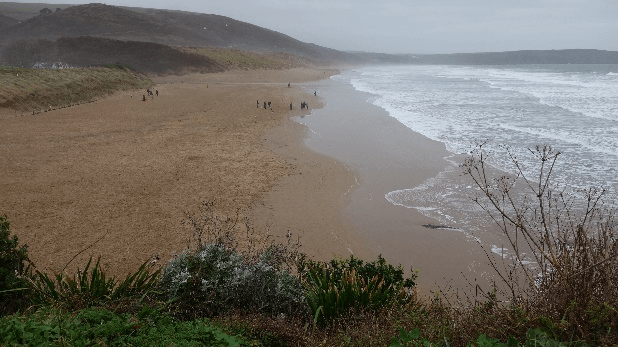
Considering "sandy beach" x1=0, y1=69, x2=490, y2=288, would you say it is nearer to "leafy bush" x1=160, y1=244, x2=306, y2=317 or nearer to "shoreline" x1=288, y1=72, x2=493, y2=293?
"shoreline" x1=288, y1=72, x2=493, y2=293

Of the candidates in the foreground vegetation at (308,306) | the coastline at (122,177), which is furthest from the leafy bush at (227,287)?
the coastline at (122,177)

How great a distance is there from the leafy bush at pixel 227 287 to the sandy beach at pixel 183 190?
7.62 feet

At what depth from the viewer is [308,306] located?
13.6 ft

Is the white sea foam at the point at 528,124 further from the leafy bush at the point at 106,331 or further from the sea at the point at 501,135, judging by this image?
the leafy bush at the point at 106,331

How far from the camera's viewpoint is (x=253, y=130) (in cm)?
1675

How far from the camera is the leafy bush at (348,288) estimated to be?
403cm

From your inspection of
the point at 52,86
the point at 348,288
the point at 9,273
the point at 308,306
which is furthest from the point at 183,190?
the point at 52,86

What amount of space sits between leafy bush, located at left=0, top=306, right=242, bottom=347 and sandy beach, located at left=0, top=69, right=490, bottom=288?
2809mm

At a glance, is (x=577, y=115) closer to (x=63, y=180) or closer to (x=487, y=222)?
(x=487, y=222)

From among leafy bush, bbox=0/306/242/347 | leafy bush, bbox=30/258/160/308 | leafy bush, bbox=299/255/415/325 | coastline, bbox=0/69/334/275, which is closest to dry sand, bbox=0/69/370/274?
coastline, bbox=0/69/334/275

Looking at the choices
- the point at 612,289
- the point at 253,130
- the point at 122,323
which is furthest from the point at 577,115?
the point at 122,323

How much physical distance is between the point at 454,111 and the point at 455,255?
1659cm

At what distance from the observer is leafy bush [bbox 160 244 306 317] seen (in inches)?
157

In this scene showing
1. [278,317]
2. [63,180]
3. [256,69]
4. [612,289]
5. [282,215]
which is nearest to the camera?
[612,289]
